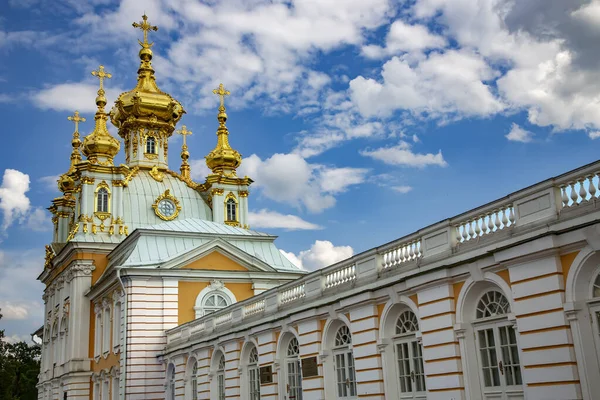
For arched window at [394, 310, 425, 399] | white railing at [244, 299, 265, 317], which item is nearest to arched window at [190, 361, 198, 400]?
white railing at [244, 299, 265, 317]

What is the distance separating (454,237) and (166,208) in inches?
1246

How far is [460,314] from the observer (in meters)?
15.1

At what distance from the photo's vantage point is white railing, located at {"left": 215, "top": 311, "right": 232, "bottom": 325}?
26000 mm

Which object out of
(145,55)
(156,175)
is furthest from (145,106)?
(156,175)

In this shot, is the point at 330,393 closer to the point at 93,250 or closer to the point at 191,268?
the point at 191,268

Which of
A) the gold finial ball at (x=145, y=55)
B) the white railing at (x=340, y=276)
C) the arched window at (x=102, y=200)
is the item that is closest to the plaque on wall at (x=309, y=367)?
the white railing at (x=340, y=276)

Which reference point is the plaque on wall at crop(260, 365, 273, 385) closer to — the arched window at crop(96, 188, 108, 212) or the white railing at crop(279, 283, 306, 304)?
the white railing at crop(279, 283, 306, 304)

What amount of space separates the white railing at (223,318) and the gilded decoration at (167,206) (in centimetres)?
1879

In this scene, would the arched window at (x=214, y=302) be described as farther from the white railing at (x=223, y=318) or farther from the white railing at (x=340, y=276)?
the white railing at (x=340, y=276)

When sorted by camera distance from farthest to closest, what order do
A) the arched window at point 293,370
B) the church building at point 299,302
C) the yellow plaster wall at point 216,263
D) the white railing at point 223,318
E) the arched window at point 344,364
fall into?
1. the yellow plaster wall at point 216,263
2. the white railing at point 223,318
3. the arched window at point 293,370
4. the arched window at point 344,364
5. the church building at point 299,302

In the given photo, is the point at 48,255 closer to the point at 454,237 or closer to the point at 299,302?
the point at 299,302

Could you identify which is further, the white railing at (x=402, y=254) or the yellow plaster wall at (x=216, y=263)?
the yellow plaster wall at (x=216, y=263)

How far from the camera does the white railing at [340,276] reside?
19.0 metres

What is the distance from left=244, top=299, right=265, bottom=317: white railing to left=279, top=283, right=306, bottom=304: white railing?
1.51 m
